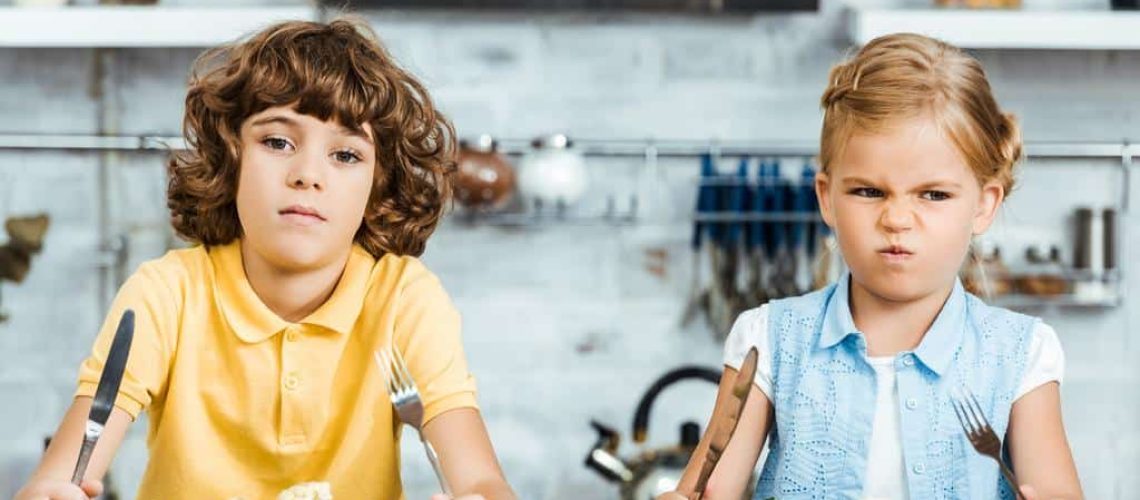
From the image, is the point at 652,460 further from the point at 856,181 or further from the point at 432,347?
the point at 856,181

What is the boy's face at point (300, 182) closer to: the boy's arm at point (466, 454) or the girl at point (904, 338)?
the boy's arm at point (466, 454)

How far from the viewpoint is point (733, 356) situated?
4.54ft

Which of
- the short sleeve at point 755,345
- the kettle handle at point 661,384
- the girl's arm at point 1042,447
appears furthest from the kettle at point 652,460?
the girl's arm at point 1042,447

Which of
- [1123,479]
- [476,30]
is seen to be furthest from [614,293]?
→ [1123,479]

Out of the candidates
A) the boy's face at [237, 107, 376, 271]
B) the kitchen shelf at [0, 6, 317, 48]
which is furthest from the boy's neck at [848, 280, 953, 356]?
the kitchen shelf at [0, 6, 317, 48]

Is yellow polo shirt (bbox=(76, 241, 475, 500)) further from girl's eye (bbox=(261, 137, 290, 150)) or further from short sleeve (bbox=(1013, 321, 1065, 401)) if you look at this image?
short sleeve (bbox=(1013, 321, 1065, 401))

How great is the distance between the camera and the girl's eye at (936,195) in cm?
126

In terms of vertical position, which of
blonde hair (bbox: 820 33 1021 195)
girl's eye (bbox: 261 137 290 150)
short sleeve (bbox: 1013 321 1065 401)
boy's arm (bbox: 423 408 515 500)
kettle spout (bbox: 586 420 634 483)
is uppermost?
blonde hair (bbox: 820 33 1021 195)

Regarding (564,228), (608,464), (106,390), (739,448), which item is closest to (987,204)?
(739,448)

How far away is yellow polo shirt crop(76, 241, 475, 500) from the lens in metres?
1.41

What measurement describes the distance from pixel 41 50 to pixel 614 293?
1.40 metres

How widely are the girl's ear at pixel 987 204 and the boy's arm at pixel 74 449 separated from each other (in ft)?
2.65

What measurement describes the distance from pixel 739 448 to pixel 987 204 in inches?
12.6

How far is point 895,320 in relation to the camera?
1348 millimetres
